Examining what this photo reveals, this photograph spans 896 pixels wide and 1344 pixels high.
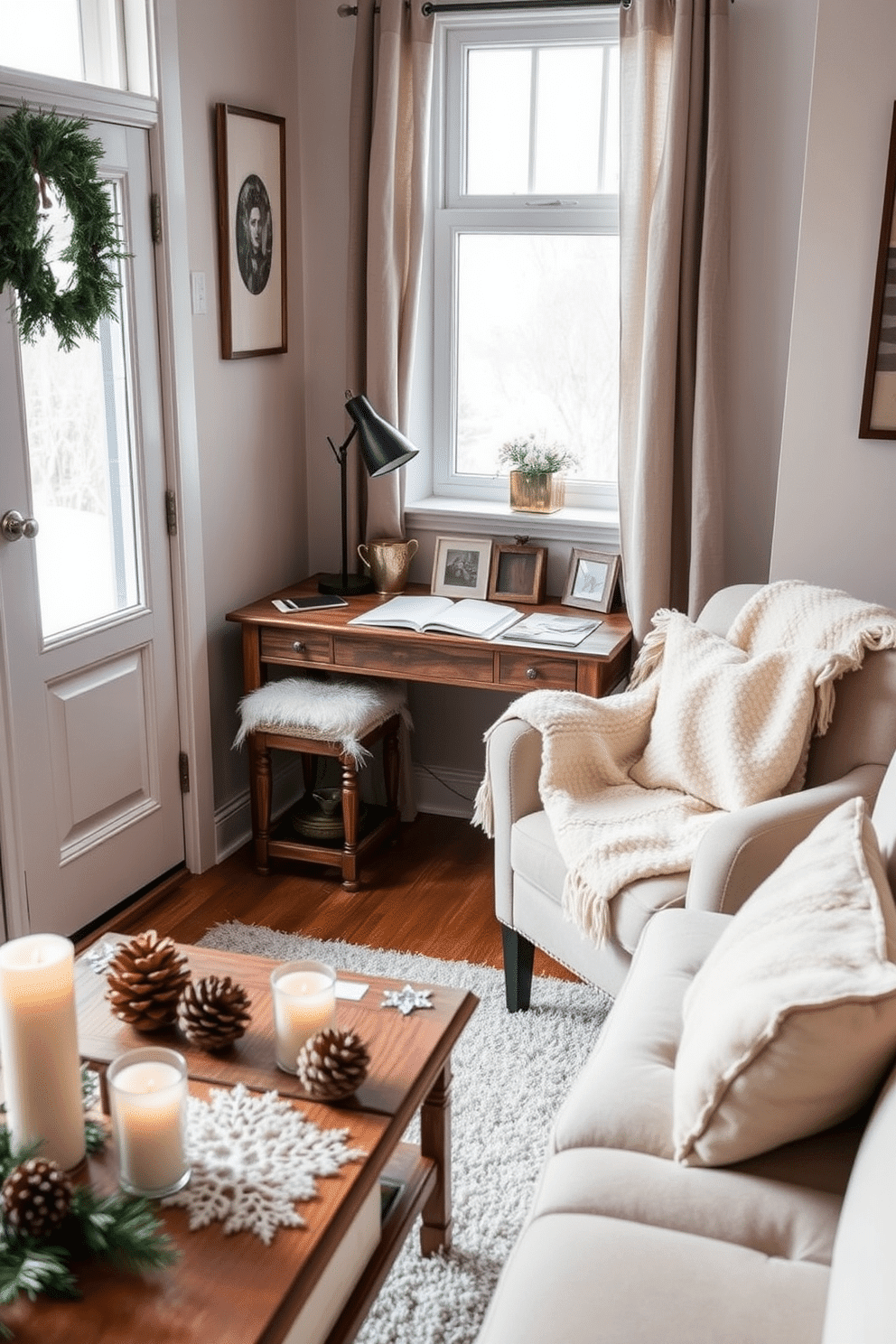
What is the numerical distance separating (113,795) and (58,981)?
170 cm

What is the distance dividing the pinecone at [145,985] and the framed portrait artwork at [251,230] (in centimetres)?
195

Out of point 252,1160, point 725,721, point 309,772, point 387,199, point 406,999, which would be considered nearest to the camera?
point 252,1160

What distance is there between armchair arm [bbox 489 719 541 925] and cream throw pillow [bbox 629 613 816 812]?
0.25 meters

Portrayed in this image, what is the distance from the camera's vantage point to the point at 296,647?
338 cm

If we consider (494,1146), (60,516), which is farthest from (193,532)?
(494,1146)

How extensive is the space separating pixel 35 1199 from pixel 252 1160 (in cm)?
28

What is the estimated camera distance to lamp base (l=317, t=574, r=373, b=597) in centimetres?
358

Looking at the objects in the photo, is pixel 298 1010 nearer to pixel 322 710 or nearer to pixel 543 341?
pixel 322 710

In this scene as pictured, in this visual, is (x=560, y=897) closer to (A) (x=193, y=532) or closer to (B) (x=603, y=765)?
(B) (x=603, y=765)

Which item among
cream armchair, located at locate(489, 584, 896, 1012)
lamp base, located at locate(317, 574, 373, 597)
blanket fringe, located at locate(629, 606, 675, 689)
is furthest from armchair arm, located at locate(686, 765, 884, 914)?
lamp base, located at locate(317, 574, 373, 597)

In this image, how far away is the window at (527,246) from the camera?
3.41 metres

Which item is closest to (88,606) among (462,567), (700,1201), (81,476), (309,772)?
(81,476)

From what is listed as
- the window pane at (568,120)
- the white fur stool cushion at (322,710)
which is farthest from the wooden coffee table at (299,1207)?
the window pane at (568,120)

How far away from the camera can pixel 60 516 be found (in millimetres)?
2787
